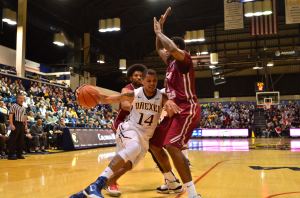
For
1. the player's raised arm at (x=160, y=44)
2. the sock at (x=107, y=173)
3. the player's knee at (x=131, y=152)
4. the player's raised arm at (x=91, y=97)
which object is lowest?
the sock at (x=107, y=173)

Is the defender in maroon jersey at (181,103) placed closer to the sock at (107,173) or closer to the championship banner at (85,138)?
the sock at (107,173)

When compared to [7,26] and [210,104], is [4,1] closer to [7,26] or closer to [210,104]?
[7,26]

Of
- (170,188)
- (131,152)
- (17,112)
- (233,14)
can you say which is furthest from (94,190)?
(233,14)

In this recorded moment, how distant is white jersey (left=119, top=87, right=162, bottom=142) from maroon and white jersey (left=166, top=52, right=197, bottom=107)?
258 mm

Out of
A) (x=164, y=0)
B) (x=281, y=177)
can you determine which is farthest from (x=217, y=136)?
(x=281, y=177)

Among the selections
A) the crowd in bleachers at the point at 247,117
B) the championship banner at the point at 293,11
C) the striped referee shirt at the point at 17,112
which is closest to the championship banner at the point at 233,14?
the championship banner at the point at 293,11

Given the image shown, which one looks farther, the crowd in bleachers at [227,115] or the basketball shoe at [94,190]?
the crowd in bleachers at [227,115]

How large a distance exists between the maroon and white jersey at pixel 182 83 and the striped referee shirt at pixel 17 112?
664 cm

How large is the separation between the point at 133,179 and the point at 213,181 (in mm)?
1200

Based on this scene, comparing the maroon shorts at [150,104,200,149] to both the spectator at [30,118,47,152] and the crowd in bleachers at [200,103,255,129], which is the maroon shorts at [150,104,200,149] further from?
the crowd in bleachers at [200,103,255,129]

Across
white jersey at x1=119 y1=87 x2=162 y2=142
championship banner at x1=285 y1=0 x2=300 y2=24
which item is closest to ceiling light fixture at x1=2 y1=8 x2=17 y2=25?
championship banner at x1=285 y1=0 x2=300 y2=24

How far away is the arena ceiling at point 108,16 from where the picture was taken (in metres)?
20.1

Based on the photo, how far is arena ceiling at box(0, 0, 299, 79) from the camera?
2005cm

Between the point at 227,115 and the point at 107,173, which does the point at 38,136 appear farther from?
the point at 227,115
